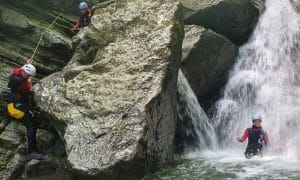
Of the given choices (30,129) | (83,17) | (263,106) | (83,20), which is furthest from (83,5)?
(263,106)

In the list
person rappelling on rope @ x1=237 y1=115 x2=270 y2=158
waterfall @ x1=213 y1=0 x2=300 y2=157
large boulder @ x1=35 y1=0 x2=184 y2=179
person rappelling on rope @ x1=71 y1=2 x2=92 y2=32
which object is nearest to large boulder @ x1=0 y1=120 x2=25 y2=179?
large boulder @ x1=35 y1=0 x2=184 y2=179

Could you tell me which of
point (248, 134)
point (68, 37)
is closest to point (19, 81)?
point (68, 37)

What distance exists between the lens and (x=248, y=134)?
12992mm

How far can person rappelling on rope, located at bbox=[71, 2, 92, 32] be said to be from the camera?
1553cm

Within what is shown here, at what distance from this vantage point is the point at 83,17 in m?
15.7

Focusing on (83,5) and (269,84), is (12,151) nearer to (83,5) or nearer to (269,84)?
(83,5)

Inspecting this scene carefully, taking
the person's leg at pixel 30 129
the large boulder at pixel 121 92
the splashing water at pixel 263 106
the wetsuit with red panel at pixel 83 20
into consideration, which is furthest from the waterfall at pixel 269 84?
the person's leg at pixel 30 129

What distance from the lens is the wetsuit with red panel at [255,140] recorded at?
12.8 meters

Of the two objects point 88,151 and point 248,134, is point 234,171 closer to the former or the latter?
point 248,134

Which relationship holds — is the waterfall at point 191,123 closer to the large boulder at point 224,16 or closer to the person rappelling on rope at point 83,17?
the large boulder at point 224,16

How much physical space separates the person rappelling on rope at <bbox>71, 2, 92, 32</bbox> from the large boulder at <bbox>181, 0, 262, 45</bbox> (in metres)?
3.81

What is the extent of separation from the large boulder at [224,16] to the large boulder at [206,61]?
111 centimetres

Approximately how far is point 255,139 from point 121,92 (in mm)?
4313

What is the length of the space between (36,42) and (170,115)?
198 inches
